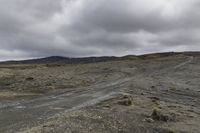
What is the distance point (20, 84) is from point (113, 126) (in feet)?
64.1

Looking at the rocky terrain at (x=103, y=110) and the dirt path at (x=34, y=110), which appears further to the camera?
the dirt path at (x=34, y=110)

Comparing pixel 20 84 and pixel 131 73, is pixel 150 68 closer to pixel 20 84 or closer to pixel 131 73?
pixel 131 73

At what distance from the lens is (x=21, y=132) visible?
1195cm

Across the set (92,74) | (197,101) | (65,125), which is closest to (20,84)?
(92,74)

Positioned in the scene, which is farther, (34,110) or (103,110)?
(34,110)

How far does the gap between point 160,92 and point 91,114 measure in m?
11.3

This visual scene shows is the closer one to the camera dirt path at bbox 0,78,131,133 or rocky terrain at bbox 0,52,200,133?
rocky terrain at bbox 0,52,200,133

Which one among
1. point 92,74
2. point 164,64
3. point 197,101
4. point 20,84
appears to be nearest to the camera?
point 197,101

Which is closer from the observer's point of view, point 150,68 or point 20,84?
point 20,84

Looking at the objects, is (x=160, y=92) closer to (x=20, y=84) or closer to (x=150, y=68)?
A: (x=20, y=84)

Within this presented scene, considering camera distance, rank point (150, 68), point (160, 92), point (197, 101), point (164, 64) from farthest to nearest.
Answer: point (164, 64) → point (150, 68) → point (160, 92) → point (197, 101)

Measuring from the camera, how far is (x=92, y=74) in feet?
128

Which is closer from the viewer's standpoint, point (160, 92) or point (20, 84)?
point (160, 92)

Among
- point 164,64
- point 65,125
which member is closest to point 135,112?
point 65,125
